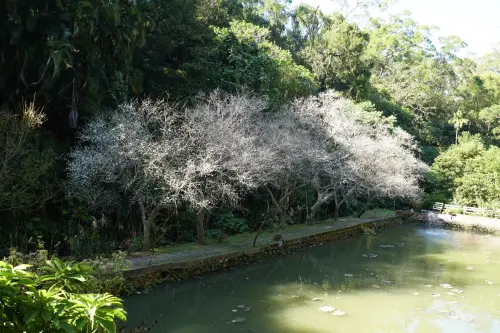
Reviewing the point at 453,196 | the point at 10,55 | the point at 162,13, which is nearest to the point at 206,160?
the point at 10,55

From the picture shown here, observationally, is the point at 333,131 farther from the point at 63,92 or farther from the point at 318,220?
the point at 63,92

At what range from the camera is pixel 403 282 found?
13555 mm

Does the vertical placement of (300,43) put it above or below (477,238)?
above

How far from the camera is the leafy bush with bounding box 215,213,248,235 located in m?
16.9

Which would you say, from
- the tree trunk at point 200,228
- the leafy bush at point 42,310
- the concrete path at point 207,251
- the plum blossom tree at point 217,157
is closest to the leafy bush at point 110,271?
the concrete path at point 207,251

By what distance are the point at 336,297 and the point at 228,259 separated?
351 centimetres

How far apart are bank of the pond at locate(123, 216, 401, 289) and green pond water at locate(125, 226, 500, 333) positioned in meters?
0.31

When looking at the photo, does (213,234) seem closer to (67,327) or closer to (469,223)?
(67,327)

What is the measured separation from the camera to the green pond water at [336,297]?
368 inches

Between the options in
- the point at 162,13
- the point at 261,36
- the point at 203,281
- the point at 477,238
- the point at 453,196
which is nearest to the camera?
the point at 203,281

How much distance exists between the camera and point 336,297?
1156 centimetres

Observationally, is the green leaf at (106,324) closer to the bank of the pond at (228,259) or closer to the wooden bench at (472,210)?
the bank of the pond at (228,259)

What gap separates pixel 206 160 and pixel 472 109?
136 feet

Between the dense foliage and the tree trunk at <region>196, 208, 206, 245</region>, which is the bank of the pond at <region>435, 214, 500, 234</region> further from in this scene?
the tree trunk at <region>196, 208, 206, 245</region>
